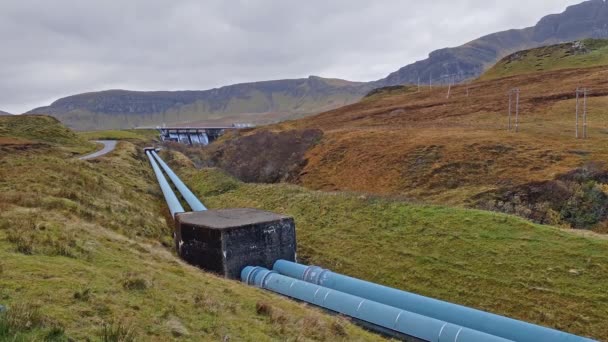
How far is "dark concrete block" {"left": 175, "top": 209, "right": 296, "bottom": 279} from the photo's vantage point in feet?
59.0

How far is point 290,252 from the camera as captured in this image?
64.3 feet

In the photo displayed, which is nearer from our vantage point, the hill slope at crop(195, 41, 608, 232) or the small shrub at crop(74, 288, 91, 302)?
the small shrub at crop(74, 288, 91, 302)

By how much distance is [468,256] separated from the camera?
59.7ft

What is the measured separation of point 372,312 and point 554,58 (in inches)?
3700

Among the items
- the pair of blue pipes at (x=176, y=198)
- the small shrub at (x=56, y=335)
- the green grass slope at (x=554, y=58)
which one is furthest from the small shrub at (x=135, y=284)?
the green grass slope at (x=554, y=58)

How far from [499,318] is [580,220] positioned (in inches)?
578

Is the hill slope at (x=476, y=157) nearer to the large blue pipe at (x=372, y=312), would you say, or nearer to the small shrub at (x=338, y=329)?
the large blue pipe at (x=372, y=312)

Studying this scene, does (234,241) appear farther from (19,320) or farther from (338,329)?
(19,320)

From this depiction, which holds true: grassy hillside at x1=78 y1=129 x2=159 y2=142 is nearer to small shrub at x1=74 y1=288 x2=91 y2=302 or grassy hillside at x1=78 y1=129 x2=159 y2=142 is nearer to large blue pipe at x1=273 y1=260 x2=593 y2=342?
large blue pipe at x1=273 y1=260 x2=593 y2=342

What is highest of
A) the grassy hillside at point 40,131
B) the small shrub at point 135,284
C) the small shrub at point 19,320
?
the grassy hillside at point 40,131

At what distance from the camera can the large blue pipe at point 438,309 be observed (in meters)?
10.7

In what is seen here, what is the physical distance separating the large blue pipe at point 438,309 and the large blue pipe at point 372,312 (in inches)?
33.1

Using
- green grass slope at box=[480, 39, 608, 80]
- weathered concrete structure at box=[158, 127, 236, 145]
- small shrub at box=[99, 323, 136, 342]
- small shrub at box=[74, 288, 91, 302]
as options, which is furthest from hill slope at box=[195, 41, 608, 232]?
weathered concrete structure at box=[158, 127, 236, 145]

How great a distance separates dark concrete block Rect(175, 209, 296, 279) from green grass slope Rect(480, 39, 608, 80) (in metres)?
78.2
